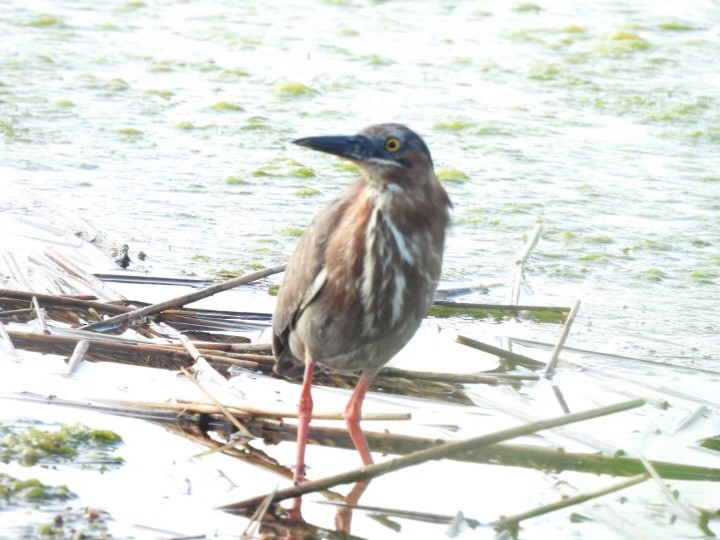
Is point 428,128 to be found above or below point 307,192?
above

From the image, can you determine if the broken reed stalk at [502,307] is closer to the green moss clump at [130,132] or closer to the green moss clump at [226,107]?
the green moss clump at [130,132]

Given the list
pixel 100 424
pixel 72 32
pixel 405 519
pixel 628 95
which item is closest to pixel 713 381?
pixel 405 519

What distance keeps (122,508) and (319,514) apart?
2.42ft

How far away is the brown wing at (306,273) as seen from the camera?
5.42 m

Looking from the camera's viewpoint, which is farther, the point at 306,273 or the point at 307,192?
the point at 307,192

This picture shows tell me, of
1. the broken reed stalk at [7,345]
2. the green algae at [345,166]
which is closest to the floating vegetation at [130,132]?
the green algae at [345,166]

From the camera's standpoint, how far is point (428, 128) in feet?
34.5

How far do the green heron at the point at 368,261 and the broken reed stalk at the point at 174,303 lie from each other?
117cm

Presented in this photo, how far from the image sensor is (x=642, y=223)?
8.87m

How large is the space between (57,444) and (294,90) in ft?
20.5

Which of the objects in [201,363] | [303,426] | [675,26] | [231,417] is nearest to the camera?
[303,426]

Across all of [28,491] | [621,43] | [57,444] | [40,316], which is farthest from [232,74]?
[28,491]

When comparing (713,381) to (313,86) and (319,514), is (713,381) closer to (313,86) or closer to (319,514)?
(319,514)

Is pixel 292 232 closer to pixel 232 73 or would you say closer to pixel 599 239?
pixel 599 239
